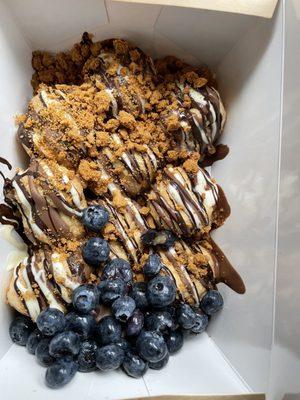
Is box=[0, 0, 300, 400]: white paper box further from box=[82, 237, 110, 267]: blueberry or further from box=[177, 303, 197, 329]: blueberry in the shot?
box=[82, 237, 110, 267]: blueberry

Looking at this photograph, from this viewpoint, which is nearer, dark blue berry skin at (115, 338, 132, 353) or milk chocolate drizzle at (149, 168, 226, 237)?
dark blue berry skin at (115, 338, 132, 353)

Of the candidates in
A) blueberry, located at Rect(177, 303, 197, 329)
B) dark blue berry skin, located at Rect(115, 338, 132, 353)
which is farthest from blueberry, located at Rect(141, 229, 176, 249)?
dark blue berry skin, located at Rect(115, 338, 132, 353)

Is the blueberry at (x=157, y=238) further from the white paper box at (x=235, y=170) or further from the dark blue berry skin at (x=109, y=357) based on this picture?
the dark blue berry skin at (x=109, y=357)

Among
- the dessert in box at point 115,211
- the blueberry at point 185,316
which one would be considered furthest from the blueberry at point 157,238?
the blueberry at point 185,316

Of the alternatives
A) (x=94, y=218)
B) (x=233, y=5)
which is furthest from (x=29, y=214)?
(x=233, y=5)

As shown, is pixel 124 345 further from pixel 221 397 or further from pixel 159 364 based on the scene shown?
pixel 221 397

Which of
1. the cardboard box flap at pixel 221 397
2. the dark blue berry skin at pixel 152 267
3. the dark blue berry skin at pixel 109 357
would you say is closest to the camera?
A: the cardboard box flap at pixel 221 397
